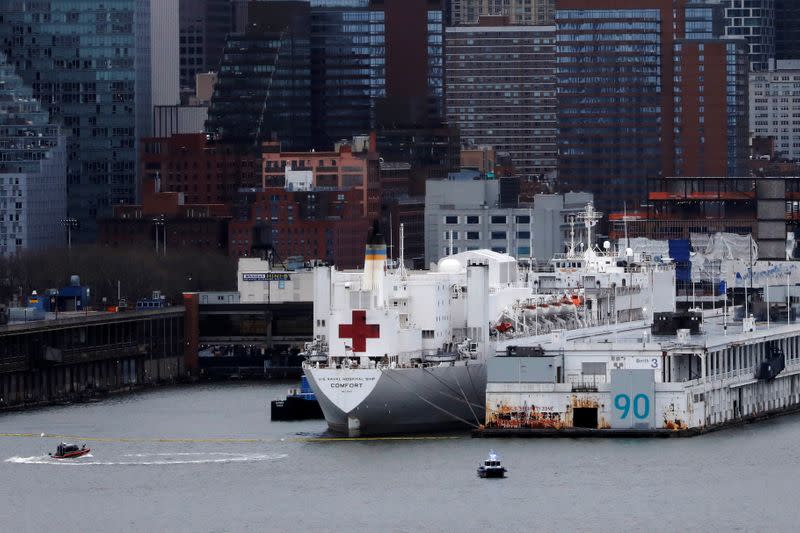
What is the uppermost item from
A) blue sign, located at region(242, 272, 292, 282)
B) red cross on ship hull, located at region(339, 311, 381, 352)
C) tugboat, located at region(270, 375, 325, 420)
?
blue sign, located at region(242, 272, 292, 282)

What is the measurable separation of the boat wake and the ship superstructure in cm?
590

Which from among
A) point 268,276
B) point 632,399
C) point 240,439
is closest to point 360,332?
point 240,439

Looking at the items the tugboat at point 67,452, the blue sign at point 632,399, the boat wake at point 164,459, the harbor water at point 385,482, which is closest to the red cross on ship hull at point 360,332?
the harbor water at point 385,482

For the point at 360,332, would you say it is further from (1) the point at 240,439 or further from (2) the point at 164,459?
(2) the point at 164,459

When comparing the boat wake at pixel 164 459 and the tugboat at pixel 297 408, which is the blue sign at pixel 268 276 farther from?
the boat wake at pixel 164 459

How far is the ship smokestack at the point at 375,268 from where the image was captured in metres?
115

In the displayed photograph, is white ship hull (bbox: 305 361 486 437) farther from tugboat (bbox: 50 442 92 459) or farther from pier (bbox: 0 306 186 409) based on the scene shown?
pier (bbox: 0 306 186 409)

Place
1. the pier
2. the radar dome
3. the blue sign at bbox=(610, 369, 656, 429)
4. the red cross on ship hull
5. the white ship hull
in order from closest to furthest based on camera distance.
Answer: the blue sign at bbox=(610, 369, 656, 429) < the white ship hull < the red cross on ship hull < the radar dome < the pier

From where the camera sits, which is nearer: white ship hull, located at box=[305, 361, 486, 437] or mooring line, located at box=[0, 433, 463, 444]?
white ship hull, located at box=[305, 361, 486, 437]

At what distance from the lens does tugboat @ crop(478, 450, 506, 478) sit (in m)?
99.4

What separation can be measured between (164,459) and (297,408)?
50.4 ft

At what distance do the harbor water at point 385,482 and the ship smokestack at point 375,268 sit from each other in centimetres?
590

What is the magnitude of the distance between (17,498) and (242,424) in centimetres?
2362

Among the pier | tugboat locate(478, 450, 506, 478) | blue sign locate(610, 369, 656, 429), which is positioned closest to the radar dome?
blue sign locate(610, 369, 656, 429)
